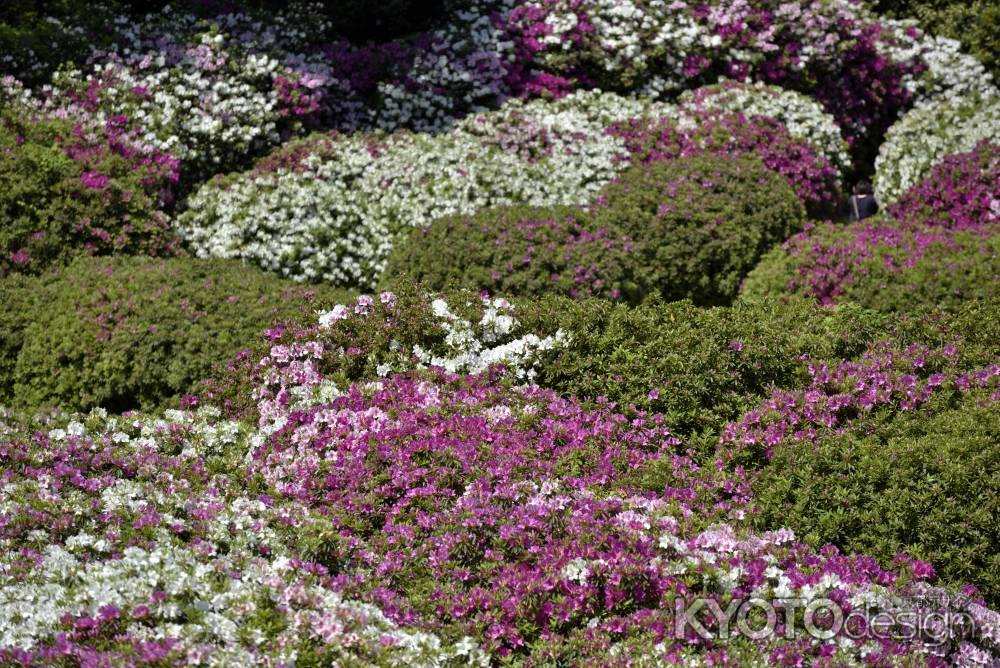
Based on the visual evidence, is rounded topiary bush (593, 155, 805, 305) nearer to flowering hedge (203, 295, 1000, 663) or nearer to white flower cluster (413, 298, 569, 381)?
white flower cluster (413, 298, 569, 381)

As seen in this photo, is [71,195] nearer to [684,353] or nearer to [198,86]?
[198,86]

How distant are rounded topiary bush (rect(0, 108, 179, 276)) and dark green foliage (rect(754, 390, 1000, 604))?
5150 millimetres

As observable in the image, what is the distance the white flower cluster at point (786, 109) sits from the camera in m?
9.82

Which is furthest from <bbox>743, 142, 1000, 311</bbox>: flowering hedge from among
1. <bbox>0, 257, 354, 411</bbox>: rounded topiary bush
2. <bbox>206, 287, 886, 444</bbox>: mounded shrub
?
<bbox>0, 257, 354, 411</bbox>: rounded topiary bush

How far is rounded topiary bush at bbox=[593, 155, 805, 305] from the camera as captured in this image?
279 inches

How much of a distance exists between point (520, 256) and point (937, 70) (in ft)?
26.0

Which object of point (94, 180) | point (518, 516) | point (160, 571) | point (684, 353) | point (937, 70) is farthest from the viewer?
point (937, 70)

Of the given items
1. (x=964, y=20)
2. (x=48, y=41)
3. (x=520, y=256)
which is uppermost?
(x=964, y=20)

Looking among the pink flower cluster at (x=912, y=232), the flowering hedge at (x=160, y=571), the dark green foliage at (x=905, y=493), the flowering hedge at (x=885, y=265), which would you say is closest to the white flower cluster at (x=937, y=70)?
the pink flower cluster at (x=912, y=232)

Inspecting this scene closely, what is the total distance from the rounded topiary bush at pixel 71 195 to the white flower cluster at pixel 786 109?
5.14 meters

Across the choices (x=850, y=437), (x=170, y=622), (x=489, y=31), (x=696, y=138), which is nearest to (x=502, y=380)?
(x=850, y=437)

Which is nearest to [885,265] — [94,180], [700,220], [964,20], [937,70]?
[700,220]

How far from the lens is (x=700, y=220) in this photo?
738 cm

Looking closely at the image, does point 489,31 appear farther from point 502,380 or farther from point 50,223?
point 502,380
